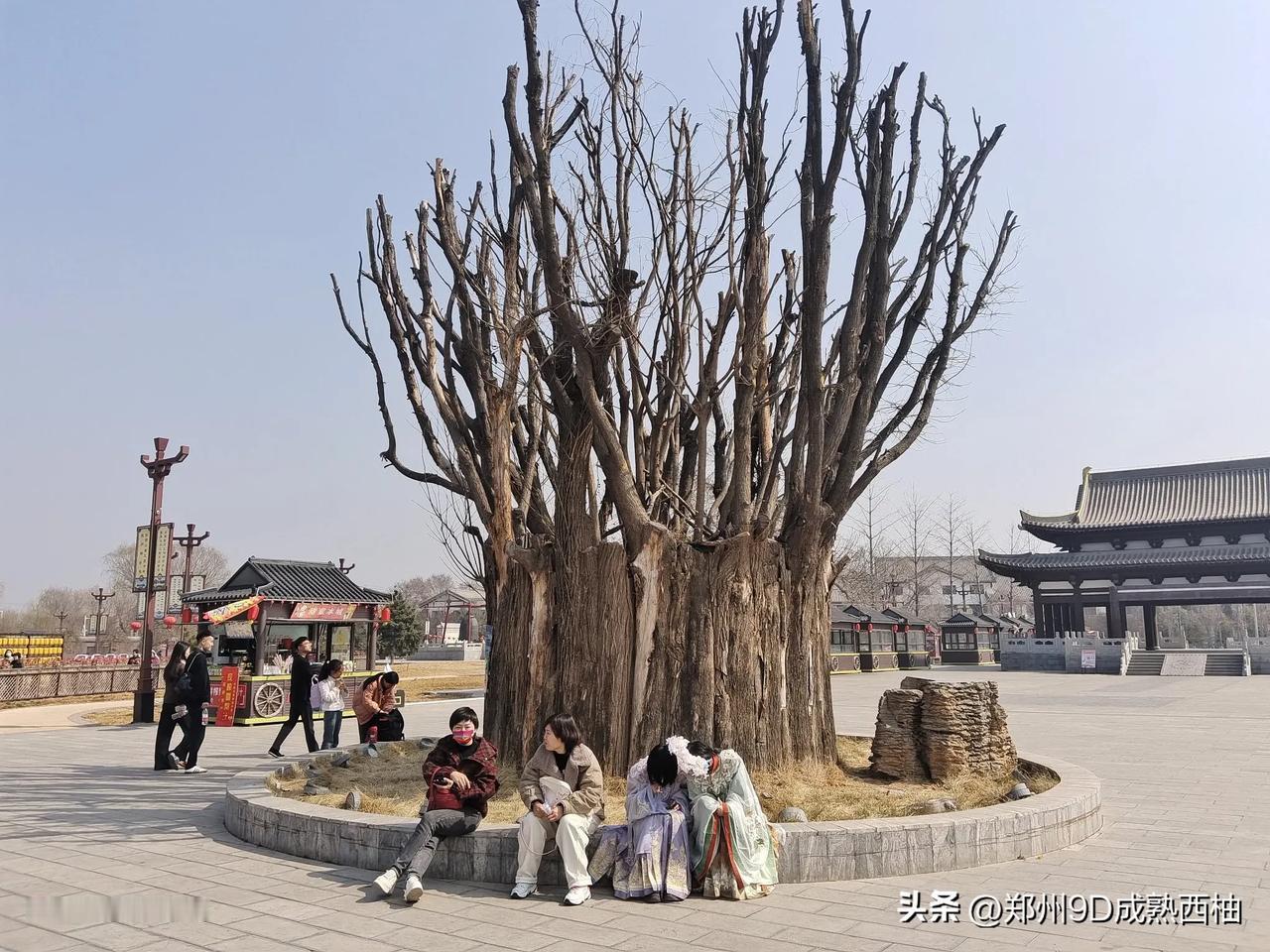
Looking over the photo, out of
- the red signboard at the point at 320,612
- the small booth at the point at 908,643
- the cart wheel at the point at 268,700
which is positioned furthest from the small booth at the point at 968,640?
the cart wheel at the point at 268,700

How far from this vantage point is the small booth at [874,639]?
37281 millimetres

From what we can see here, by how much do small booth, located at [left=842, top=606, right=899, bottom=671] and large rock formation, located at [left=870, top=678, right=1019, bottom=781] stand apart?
2999 cm

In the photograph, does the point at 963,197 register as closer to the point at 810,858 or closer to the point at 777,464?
the point at 777,464

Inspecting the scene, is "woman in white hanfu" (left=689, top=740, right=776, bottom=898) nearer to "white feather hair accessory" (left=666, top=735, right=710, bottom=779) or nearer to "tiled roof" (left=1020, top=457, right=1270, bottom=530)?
"white feather hair accessory" (left=666, top=735, right=710, bottom=779)

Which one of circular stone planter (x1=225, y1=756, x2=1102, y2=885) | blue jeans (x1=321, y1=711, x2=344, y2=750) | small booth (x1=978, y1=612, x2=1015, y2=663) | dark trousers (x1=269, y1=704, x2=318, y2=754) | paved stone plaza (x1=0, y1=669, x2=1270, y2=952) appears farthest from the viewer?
small booth (x1=978, y1=612, x2=1015, y2=663)

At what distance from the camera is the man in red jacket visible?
16.0 ft

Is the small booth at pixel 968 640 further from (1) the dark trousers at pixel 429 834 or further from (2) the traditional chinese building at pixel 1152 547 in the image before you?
(1) the dark trousers at pixel 429 834

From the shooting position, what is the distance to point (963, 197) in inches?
330

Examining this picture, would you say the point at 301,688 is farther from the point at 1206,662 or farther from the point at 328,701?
the point at 1206,662

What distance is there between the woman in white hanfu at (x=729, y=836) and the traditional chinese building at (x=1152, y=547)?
A: 115ft

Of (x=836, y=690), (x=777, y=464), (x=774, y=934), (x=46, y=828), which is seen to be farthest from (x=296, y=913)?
(x=836, y=690)

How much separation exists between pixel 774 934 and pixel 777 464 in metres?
5.06

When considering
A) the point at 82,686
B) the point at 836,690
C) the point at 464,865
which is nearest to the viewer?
the point at 464,865

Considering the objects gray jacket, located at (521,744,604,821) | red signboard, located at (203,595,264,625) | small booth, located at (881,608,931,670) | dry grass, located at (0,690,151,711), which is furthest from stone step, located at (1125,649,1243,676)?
gray jacket, located at (521,744,604,821)
